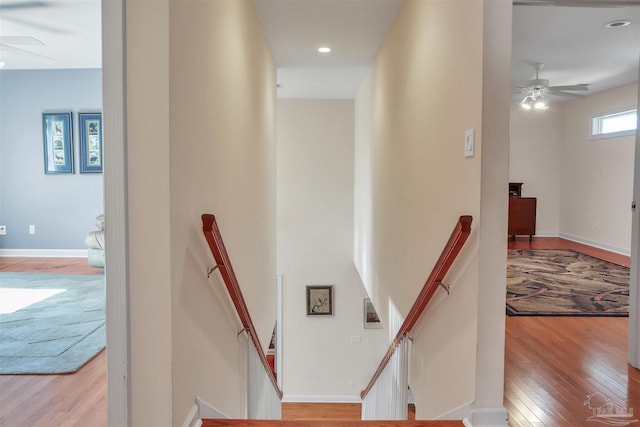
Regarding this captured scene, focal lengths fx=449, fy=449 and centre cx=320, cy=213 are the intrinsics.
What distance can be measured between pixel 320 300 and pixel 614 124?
5.87 metres

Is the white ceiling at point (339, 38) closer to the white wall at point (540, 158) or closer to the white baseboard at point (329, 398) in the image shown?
the white wall at point (540, 158)

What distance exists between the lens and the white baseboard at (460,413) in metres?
1.98

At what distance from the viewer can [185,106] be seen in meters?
1.77

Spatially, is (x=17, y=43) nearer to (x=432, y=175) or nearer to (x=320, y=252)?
(x=432, y=175)

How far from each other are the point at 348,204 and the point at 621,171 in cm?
454

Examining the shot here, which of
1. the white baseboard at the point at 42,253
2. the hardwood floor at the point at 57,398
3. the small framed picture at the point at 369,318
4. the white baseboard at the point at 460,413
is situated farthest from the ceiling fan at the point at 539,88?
the white baseboard at the point at 42,253

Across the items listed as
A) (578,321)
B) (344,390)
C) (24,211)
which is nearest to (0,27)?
(24,211)

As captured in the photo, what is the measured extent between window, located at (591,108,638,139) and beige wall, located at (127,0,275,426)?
7.10 m

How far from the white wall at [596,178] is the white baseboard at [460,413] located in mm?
6532

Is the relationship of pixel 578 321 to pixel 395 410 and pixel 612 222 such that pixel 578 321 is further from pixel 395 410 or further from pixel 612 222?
pixel 612 222

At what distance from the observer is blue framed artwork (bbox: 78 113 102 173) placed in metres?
6.61

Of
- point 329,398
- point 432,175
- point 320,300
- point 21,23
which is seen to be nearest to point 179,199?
point 432,175

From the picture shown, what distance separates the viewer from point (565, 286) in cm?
505

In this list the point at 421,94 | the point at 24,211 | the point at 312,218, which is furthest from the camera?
the point at 312,218
